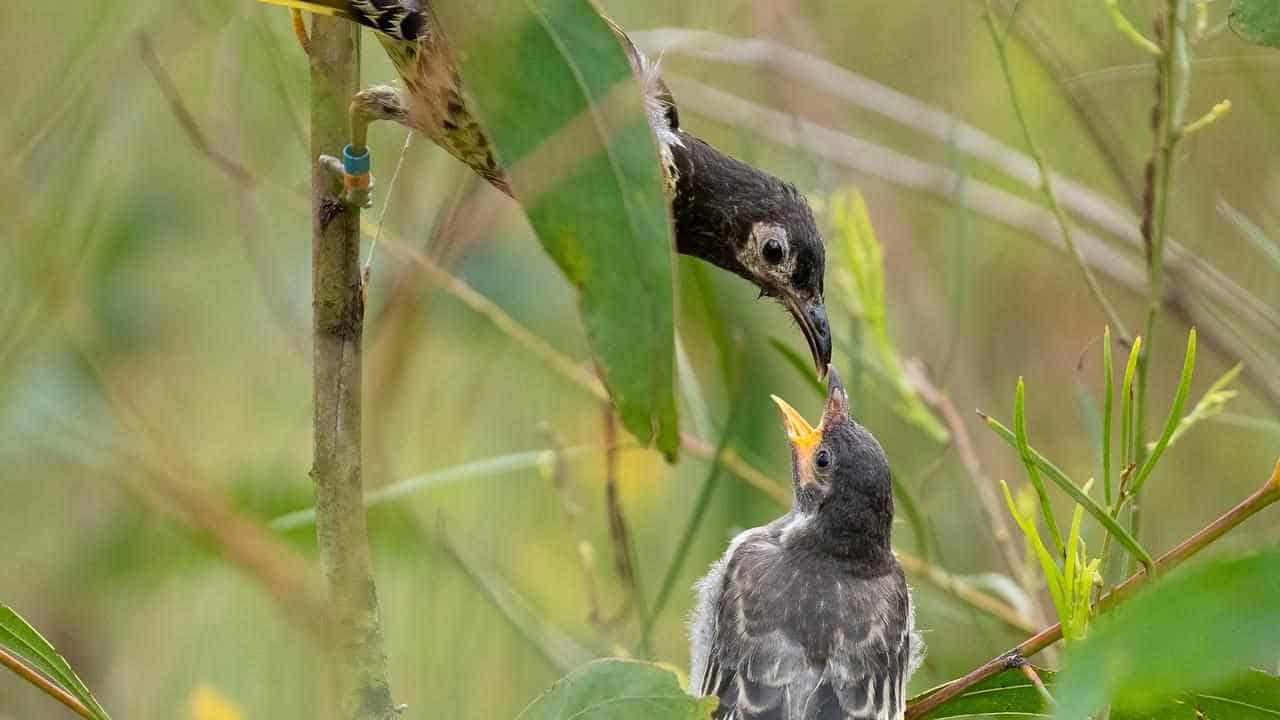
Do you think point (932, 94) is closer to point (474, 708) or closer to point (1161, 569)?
point (474, 708)

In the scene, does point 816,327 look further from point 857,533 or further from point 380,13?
point 380,13

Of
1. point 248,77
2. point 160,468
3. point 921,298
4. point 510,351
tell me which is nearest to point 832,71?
point 921,298

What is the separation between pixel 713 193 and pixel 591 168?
2.13 metres

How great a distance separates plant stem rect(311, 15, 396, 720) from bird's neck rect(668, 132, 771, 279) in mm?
1931

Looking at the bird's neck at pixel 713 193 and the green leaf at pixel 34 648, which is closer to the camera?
the green leaf at pixel 34 648

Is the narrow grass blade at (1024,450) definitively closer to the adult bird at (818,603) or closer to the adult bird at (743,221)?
the adult bird at (818,603)

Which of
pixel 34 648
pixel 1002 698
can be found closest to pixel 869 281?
pixel 1002 698

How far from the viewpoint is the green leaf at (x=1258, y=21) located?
1.93 m

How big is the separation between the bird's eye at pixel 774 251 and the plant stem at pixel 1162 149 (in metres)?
1.04

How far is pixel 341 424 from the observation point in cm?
170

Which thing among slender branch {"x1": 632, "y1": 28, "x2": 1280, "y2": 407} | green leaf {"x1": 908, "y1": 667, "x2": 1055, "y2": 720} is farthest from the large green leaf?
slender branch {"x1": 632, "y1": 28, "x2": 1280, "y2": 407}

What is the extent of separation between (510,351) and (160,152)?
4.09 feet

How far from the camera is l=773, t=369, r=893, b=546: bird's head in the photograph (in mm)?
3551

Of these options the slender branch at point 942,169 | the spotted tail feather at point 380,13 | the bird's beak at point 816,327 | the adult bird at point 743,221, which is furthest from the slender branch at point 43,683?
the slender branch at point 942,169
